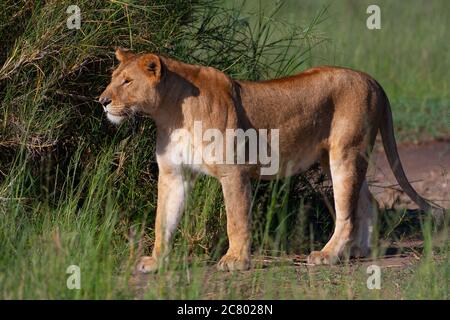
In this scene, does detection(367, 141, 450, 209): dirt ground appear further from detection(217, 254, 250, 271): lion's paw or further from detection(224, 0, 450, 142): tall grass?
detection(217, 254, 250, 271): lion's paw

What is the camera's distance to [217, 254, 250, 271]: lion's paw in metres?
6.30

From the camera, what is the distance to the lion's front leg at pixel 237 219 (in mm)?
6336

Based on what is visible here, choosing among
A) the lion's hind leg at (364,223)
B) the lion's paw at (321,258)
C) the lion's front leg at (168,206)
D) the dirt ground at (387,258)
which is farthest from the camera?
the lion's hind leg at (364,223)

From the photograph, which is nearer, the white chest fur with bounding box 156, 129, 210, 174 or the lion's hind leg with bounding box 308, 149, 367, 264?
the white chest fur with bounding box 156, 129, 210, 174

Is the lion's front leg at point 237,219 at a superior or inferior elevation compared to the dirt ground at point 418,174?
inferior

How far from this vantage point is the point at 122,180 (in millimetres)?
7164

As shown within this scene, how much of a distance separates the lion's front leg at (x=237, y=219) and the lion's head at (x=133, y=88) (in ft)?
2.05

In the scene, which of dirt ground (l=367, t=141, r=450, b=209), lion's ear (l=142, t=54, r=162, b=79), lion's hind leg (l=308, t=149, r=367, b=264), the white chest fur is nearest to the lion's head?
lion's ear (l=142, t=54, r=162, b=79)

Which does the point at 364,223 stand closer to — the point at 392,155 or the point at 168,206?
the point at 392,155

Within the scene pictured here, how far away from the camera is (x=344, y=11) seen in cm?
1582

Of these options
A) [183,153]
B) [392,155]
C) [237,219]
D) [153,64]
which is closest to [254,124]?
[183,153]

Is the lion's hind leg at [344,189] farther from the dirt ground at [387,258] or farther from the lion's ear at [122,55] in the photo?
the lion's ear at [122,55]

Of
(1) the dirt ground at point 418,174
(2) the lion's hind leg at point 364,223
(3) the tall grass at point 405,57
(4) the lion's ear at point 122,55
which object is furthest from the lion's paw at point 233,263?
(3) the tall grass at point 405,57

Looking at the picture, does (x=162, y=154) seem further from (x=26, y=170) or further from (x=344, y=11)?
(x=344, y=11)
